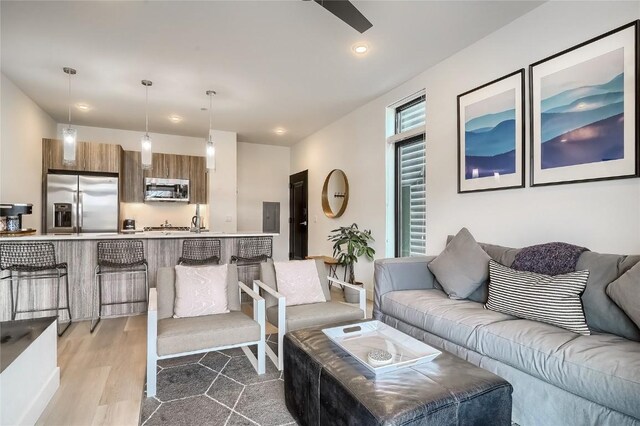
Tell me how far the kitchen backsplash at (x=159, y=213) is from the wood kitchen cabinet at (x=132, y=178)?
27 cm

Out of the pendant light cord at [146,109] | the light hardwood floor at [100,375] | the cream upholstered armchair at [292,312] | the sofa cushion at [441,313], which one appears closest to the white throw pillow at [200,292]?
the cream upholstered armchair at [292,312]

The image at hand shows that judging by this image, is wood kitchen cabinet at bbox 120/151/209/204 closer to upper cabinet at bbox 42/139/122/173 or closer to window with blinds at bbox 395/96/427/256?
upper cabinet at bbox 42/139/122/173

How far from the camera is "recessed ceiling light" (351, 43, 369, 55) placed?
309cm

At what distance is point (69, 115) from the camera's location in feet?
16.9

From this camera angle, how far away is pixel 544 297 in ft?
6.39

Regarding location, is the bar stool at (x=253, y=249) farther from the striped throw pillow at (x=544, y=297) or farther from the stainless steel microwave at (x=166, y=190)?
the striped throw pillow at (x=544, y=297)

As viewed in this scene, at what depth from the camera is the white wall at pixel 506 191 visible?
216 cm

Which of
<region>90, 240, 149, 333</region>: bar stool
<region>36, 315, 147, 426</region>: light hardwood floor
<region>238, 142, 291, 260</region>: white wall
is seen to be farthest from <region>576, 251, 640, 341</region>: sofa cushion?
<region>238, 142, 291, 260</region>: white wall

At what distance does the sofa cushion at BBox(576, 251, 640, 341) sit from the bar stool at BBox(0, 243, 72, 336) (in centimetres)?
432

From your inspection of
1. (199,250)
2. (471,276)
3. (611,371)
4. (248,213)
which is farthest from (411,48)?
(248,213)

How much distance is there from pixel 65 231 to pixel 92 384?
372 cm

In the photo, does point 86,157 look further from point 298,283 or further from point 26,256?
point 298,283

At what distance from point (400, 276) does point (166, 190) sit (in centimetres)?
481

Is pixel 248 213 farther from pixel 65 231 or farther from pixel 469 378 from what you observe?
pixel 469 378
